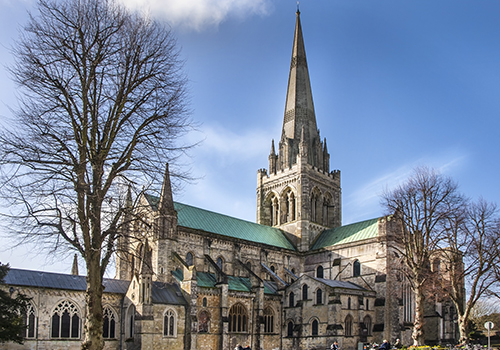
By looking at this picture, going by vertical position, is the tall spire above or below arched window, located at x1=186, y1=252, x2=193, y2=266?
above

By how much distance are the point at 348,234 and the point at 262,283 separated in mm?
13695

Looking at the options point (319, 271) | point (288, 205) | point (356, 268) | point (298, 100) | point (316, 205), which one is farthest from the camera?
point (298, 100)

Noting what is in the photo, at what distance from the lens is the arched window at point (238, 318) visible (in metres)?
36.0

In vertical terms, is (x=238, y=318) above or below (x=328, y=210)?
below

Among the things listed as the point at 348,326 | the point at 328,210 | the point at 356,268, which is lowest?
the point at 348,326

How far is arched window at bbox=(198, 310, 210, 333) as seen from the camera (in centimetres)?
3375

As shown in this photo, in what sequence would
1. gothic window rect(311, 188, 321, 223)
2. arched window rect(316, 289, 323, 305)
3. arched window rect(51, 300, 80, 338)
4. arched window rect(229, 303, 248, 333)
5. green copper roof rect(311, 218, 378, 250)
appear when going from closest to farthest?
arched window rect(51, 300, 80, 338)
arched window rect(229, 303, 248, 333)
arched window rect(316, 289, 323, 305)
green copper roof rect(311, 218, 378, 250)
gothic window rect(311, 188, 321, 223)

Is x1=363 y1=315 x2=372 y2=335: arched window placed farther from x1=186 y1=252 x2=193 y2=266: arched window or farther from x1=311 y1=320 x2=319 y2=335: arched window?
x1=186 y1=252 x2=193 y2=266: arched window

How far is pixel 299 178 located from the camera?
5222 cm

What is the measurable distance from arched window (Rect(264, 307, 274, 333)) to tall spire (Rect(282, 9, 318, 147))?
21885mm

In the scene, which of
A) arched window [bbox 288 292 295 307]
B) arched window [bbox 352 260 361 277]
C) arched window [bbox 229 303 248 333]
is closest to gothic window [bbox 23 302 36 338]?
arched window [bbox 229 303 248 333]

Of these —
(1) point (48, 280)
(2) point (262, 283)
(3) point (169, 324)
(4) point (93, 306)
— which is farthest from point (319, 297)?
(4) point (93, 306)

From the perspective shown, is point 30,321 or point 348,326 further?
point 348,326

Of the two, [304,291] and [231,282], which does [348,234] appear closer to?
[304,291]
